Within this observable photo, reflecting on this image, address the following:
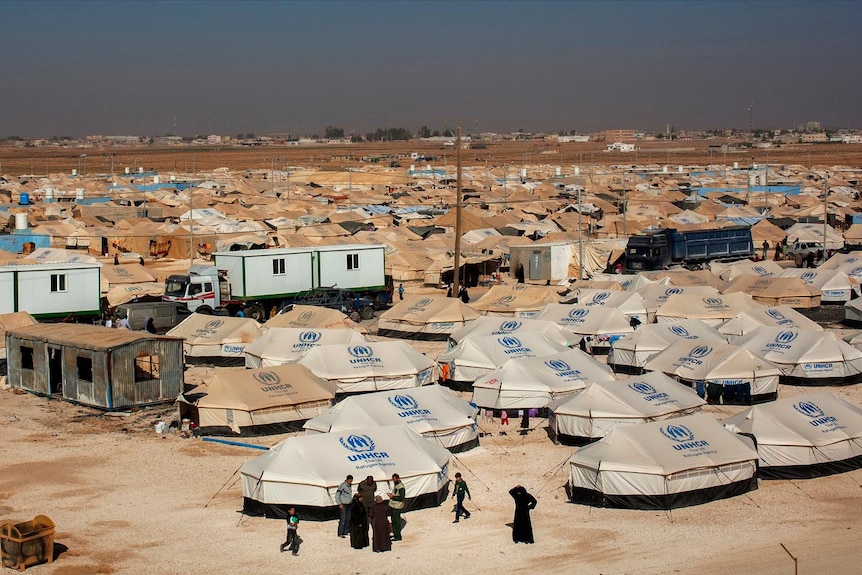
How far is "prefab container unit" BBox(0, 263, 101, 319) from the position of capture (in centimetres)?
3067

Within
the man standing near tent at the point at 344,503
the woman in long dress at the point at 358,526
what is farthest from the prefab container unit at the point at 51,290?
the woman in long dress at the point at 358,526

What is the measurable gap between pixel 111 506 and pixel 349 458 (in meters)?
3.78

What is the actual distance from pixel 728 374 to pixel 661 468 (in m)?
7.68

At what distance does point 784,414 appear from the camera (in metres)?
19.5

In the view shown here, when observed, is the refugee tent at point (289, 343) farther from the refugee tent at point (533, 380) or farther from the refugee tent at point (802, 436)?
the refugee tent at point (802, 436)

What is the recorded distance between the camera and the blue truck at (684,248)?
4394cm

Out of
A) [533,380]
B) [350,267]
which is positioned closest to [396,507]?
[533,380]

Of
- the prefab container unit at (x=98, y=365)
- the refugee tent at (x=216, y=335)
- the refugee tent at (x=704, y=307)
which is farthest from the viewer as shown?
the refugee tent at (x=704, y=307)

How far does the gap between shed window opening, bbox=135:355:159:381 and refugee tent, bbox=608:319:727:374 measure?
1106 centimetres

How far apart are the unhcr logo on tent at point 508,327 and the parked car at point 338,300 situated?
7.96 m

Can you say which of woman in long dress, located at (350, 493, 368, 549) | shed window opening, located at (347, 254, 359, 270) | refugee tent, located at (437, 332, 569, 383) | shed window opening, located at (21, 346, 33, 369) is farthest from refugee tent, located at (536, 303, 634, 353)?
woman in long dress, located at (350, 493, 368, 549)

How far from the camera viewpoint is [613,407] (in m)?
20.8

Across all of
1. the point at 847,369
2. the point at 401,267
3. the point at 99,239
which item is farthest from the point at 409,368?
the point at 99,239

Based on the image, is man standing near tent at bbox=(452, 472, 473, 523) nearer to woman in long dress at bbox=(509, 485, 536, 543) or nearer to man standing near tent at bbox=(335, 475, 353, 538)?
woman in long dress at bbox=(509, 485, 536, 543)
